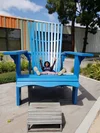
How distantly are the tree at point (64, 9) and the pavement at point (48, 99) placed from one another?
10.4m

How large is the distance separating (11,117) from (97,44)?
66.1 feet

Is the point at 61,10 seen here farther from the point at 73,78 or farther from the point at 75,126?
the point at 75,126

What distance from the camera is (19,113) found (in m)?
3.07

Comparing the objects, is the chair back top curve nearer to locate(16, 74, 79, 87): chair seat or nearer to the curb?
locate(16, 74, 79, 87): chair seat

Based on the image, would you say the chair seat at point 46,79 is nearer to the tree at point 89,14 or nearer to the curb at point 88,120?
the curb at point 88,120

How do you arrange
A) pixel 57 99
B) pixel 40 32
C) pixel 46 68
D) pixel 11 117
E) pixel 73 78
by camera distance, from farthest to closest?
pixel 40 32, pixel 46 68, pixel 57 99, pixel 73 78, pixel 11 117

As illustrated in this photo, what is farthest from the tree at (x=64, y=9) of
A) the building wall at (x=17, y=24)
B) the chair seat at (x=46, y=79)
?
the chair seat at (x=46, y=79)

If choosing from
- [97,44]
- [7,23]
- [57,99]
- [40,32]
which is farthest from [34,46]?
[97,44]

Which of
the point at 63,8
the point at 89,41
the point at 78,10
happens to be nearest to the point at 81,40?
the point at 89,41

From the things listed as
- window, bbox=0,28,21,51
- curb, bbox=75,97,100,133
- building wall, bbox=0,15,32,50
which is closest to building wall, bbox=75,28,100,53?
building wall, bbox=0,15,32,50

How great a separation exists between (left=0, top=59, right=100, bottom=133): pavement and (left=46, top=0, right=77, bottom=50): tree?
1042 centimetres

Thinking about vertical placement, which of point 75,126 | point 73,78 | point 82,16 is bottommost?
point 75,126

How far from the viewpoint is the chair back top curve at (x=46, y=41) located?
15.1 ft

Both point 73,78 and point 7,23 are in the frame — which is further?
point 7,23
